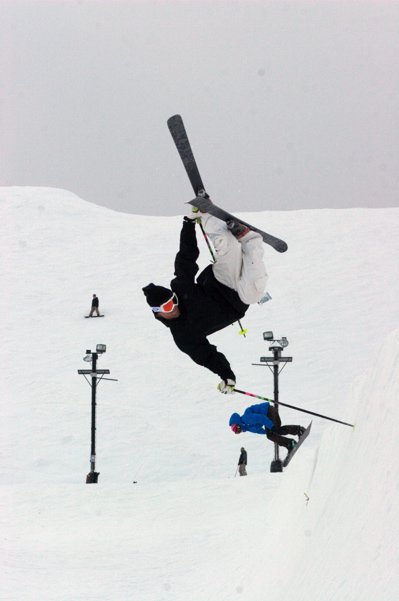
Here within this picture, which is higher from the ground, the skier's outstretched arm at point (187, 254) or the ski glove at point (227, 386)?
the skier's outstretched arm at point (187, 254)

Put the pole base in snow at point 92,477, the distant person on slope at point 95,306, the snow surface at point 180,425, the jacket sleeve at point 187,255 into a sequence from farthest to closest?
the distant person on slope at point 95,306
the pole base in snow at point 92,477
the jacket sleeve at point 187,255
the snow surface at point 180,425

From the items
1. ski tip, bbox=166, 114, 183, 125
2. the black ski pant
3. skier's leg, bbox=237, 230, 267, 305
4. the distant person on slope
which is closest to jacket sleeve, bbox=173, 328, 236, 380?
skier's leg, bbox=237, 230, 267, 305

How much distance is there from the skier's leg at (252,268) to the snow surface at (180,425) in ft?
2.97

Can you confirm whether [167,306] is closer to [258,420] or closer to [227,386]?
[227,386]

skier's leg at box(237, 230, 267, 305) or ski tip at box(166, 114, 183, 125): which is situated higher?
ski tip at box(166, 114, 183, 125)

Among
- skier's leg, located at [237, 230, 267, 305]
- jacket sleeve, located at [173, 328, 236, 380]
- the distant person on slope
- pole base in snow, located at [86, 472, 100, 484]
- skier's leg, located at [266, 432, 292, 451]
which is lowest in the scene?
pole base in snow, located at [86, 472, 100, 484]

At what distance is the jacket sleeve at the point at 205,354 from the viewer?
5.91m

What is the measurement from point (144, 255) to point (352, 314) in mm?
13600

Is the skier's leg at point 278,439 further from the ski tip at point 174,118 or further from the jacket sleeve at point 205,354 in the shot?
the ski tip at point 174,118

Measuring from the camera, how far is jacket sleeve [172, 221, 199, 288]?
562 centimetres

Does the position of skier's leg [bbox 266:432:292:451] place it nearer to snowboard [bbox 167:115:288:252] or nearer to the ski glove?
the ski glove

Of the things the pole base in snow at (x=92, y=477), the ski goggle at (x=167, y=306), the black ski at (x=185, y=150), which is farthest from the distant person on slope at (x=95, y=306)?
the black ski at (x=185, y=150)

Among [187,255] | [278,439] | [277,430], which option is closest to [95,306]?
[278,439]

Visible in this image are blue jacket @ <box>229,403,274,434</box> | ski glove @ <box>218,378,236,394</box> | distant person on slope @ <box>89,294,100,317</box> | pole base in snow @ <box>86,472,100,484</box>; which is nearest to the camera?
ski glove @ <box>218,378,236,394</box>
